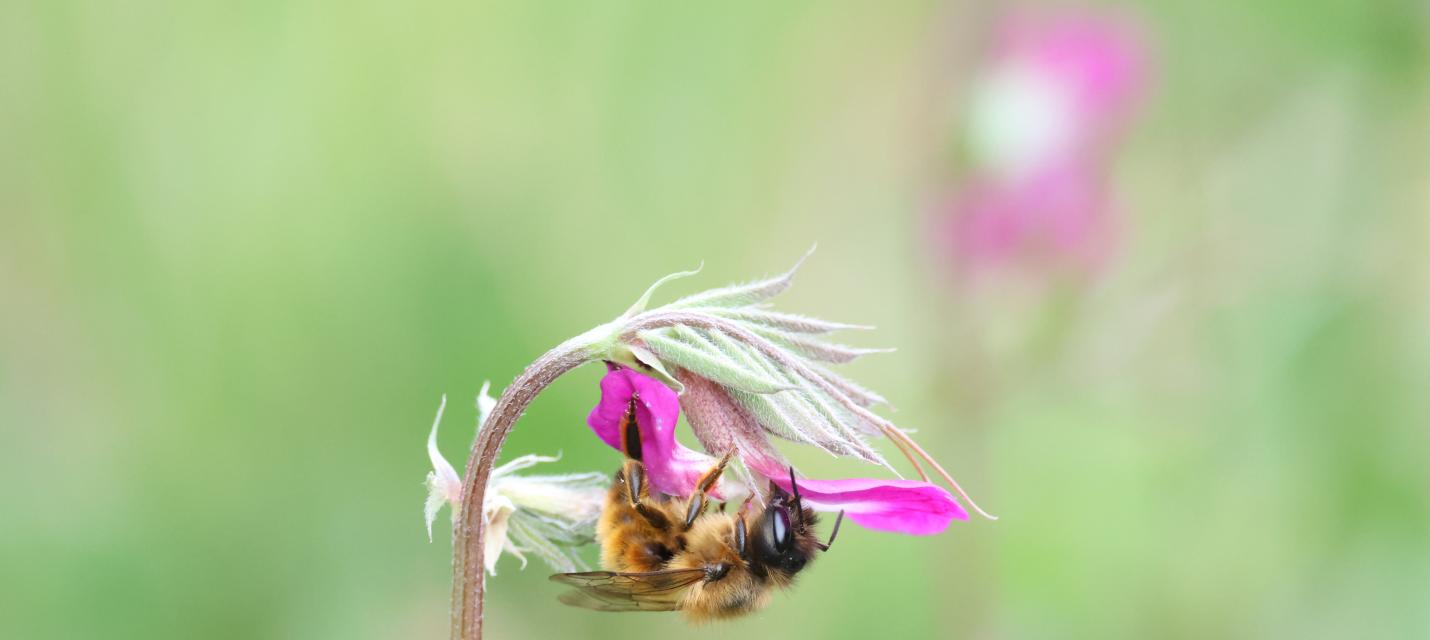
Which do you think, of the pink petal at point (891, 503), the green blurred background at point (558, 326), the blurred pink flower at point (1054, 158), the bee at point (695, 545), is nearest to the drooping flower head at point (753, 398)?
the pink petal at point (891, 503)

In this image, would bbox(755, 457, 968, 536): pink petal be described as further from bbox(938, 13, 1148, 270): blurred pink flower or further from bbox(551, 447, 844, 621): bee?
bbox(938, 13, 1148, 270): blurred pink flower

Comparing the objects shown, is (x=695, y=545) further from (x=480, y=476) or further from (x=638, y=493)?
(x=480, y=476)

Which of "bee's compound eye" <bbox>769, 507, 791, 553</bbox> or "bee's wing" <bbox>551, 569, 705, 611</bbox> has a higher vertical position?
"bee's compound eye" <bbox>769, 507, 791, 553</bbox>

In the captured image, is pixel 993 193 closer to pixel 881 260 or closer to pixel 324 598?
pixel 881 260

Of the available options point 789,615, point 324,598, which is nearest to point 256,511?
point 324,598

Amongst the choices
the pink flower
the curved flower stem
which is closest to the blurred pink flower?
the pink flower
